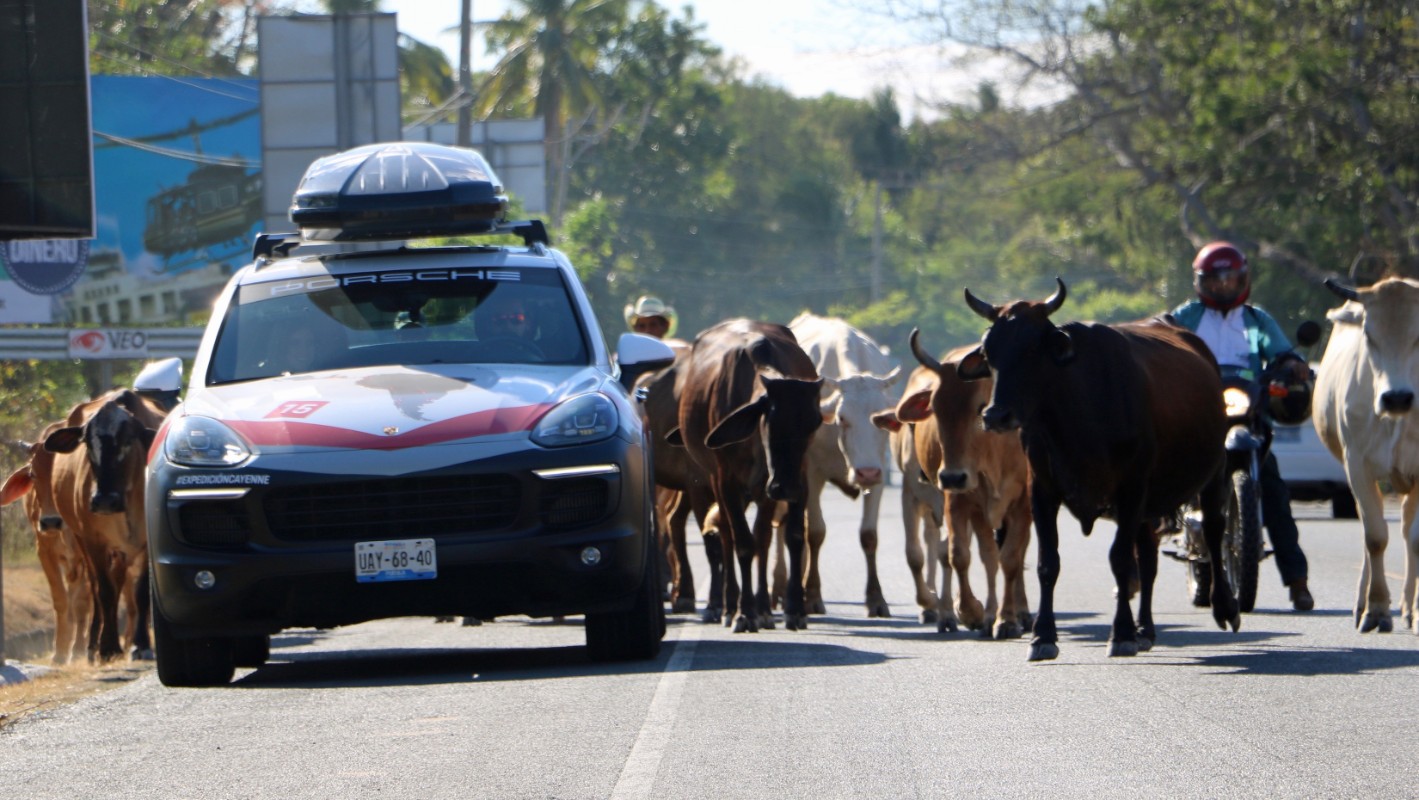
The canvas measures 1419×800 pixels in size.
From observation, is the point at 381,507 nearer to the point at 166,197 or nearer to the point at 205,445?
the point at 205,445

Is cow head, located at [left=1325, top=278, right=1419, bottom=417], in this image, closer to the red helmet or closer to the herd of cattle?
the herd of cattle

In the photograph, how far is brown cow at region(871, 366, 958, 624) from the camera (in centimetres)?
1457

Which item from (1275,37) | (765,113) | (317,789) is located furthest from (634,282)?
(317,789)

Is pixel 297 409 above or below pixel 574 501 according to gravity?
above

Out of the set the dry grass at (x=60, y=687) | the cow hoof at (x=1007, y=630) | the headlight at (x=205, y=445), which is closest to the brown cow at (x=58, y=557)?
the dry grass at (x=60, y=687)

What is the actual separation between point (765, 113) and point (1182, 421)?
7794 cm

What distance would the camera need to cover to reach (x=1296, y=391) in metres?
13.2

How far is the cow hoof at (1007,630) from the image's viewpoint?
12.7 metres

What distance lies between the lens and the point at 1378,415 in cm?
1269

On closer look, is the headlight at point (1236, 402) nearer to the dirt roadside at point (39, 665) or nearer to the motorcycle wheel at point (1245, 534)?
the motorcycle wheel at point (1245, 534)

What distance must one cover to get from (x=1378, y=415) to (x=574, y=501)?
5096 mm

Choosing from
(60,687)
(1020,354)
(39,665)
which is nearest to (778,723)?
(1020,354)

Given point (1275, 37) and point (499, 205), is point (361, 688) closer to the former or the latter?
point (499, 205)

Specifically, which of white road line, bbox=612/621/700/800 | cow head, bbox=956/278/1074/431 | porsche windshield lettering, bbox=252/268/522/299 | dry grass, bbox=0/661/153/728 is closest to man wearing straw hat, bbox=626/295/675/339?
dry grass, bbox=0/661/153/728
